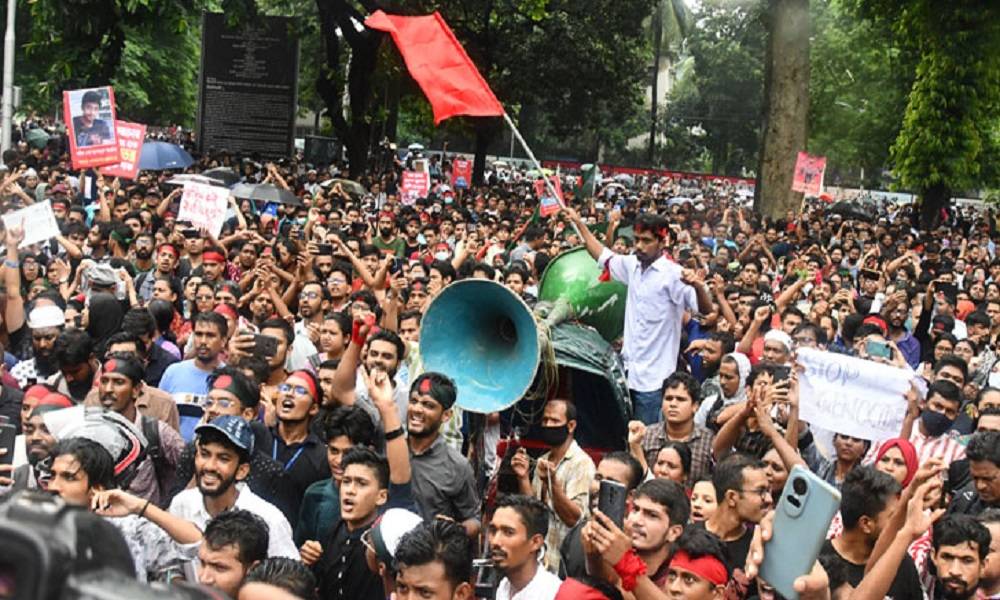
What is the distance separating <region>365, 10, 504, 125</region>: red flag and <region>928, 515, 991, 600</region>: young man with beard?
5.08 metres

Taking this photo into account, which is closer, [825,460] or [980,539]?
[980,539]

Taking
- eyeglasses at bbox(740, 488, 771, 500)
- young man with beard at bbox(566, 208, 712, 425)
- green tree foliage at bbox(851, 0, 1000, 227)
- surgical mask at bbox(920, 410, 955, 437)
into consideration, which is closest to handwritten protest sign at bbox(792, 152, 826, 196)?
green tree foliage at bbox(851, 0, 1000, 227)

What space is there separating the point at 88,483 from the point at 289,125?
19.6m

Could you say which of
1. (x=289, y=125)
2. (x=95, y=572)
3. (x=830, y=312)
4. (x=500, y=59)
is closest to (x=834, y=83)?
(x=500, y=59)

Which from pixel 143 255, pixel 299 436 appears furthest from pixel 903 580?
pixel 143 255

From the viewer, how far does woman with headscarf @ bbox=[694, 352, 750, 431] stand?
259 inches

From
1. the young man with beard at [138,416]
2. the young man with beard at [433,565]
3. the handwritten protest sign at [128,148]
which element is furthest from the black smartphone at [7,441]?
the handwritten protest sign at [128,148]

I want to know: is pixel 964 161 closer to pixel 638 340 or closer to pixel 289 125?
pixel 289 125

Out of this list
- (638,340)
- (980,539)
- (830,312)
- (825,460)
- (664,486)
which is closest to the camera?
(980,539)

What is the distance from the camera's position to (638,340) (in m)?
7.20

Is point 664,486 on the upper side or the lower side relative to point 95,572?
lower

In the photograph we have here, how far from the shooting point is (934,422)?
618 centimetres

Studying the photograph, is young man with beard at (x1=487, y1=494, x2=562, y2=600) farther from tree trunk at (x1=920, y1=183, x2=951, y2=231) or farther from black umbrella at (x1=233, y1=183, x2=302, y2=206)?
tree trunk at (x1=920, y1=183, x2=951, y2=231)

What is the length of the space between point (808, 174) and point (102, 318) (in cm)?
1377
